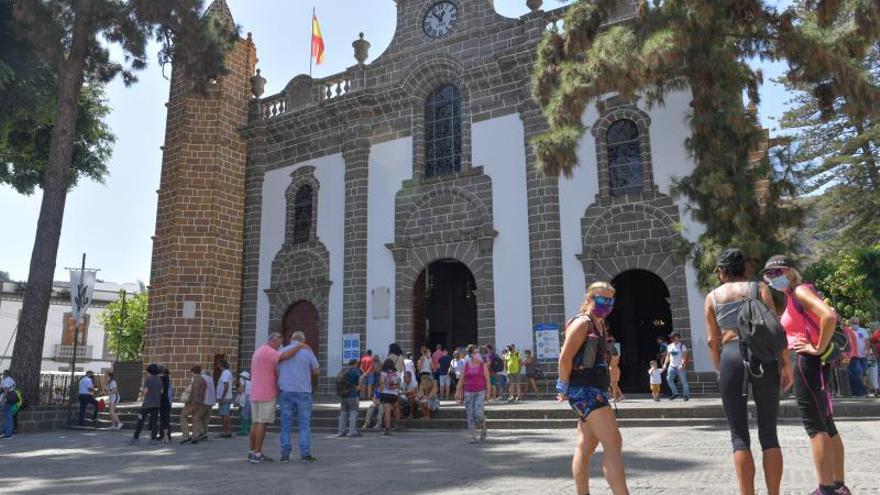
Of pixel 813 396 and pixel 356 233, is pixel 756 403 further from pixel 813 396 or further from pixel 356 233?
pixel 356 233

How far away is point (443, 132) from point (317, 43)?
22.9 ft

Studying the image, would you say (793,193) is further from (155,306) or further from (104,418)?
(155,306)

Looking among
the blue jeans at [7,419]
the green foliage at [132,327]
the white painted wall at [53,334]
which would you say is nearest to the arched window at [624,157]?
the blue jeans at [7,419]

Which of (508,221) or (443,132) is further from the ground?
(443,132)

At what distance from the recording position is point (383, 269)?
1875 centimetres

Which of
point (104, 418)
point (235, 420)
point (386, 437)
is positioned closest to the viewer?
point (386, 437)

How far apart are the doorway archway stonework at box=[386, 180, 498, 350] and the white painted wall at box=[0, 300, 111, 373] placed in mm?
30955

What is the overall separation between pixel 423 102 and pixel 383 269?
483 centimetres

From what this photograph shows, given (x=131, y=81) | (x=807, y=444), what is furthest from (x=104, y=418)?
(x=807, y=444)

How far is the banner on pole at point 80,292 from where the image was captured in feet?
54.6

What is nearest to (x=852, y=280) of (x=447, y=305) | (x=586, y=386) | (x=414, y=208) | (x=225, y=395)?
(x=447, y=305)

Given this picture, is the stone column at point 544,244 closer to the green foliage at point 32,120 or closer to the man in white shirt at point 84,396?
the man in white shirt at point 84,396

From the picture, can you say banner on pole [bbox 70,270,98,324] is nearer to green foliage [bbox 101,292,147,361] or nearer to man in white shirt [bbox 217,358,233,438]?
man in white shirt [bbox 217,358,233,438]

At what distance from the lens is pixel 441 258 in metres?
17.9
